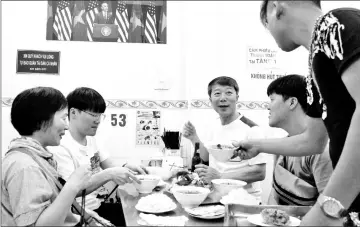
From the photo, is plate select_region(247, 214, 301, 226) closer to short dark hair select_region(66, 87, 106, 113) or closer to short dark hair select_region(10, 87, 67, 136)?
short dark hair select_region(10, 87, 67, 136)

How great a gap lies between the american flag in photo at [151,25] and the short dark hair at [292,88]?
1751mm

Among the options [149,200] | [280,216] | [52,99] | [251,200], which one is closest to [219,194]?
[251,200]

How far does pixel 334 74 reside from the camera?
90cm

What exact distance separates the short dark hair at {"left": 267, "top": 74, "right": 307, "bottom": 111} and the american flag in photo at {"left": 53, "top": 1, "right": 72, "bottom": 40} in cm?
228

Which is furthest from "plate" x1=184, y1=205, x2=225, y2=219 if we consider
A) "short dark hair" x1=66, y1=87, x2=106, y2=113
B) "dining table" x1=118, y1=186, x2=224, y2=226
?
"short dark hair" x1=66, y1=87, x2=106, y2=113

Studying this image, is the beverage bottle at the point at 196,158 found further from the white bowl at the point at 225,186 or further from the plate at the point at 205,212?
the plate at the point at 205,212

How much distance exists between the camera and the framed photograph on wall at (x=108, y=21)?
10.7 feet

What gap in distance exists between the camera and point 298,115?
1.93m

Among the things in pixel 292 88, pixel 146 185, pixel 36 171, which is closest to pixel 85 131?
pixel 146 185

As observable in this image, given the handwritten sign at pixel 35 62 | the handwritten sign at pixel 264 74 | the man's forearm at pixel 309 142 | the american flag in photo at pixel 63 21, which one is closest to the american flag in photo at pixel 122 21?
the american flag in photo at pixel 63 21

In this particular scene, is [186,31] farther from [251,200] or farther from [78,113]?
[251,200]

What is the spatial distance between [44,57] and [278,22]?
280cm

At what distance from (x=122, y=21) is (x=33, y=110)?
86.1 inches

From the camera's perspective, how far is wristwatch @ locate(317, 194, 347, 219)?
73 centimetres
